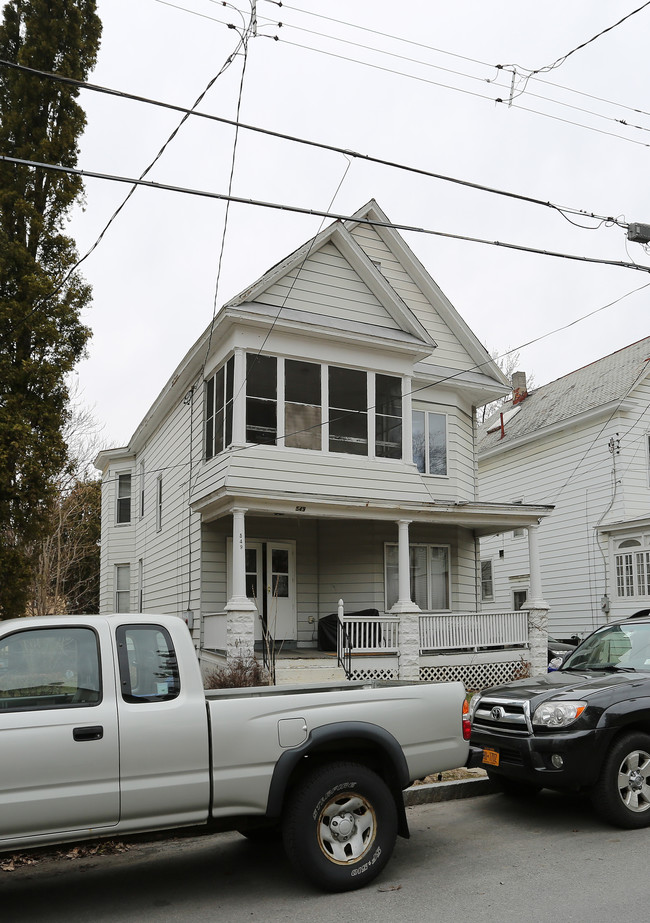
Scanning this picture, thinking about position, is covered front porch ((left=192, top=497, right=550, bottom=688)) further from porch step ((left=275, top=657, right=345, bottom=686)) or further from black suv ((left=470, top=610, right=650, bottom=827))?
black suv ((left=470, top=610, right=650, bottom=827))

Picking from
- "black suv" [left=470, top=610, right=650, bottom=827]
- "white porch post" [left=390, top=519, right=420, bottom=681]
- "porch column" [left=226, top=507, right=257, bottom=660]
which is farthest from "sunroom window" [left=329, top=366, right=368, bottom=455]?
"black suv" [left=470, top=610, right=650, bottom=827]

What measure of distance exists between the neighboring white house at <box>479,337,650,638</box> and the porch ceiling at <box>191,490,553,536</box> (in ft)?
17.9

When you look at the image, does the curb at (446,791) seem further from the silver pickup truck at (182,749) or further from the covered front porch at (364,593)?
the covered front porch at (364,593)

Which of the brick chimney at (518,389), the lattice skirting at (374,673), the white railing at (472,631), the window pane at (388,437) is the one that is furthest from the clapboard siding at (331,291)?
the brick chimney at (518,389)

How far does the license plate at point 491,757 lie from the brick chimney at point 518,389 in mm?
23095

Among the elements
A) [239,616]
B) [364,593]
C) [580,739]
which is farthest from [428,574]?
[580,739]

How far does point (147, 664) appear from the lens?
5031 mm

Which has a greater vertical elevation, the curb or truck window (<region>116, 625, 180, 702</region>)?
truck window (<region>116, 625, 180, 702</region>)

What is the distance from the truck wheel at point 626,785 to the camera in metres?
6.33

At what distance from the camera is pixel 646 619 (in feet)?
26.2

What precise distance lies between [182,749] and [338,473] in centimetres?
1088

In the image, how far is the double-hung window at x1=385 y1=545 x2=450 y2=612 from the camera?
17.9m

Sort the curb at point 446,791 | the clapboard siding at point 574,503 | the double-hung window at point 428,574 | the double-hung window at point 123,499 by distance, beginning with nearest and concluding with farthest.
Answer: the curb at point 446,791
the double-hung window at point 428,574
the clapboard siding at point 574,503
the double-hung window at point 123,499

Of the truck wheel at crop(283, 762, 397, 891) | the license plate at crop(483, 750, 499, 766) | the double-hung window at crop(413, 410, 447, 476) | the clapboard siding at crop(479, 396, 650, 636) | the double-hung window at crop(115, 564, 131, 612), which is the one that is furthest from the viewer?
the double-hung window at crop(115, 564, 131, 612)
